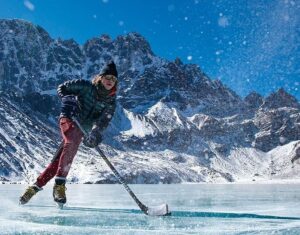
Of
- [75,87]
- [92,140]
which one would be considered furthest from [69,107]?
[92,140]

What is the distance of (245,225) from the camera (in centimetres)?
644

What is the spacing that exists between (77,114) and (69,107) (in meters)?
0.33

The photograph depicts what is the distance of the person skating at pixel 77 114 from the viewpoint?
851cm

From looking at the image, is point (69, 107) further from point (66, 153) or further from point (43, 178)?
point (43, 178)

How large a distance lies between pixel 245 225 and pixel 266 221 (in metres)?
0.76

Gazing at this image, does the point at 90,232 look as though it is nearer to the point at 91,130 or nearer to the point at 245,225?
the point at 245,225

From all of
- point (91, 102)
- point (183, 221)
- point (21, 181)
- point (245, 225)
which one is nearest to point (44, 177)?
point (91, 102)

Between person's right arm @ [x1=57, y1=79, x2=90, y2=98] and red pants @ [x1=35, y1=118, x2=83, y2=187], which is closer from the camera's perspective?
red pants @ [x1=35, y1=118, x2=83, y2=187]

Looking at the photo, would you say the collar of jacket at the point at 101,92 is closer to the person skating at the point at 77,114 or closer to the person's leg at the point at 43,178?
the person skating at the point at 77,114

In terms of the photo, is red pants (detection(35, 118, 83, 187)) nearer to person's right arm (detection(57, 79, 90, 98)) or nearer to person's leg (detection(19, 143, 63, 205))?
person's leg (detection(19, 143, 63, 205))

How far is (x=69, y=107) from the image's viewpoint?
28.4ft

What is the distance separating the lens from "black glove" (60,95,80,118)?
8609mm

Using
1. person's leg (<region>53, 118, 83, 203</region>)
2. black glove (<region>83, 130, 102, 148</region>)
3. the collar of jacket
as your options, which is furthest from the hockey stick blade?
the collar of jacket

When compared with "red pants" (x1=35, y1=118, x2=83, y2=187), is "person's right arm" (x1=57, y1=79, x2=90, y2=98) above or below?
above
